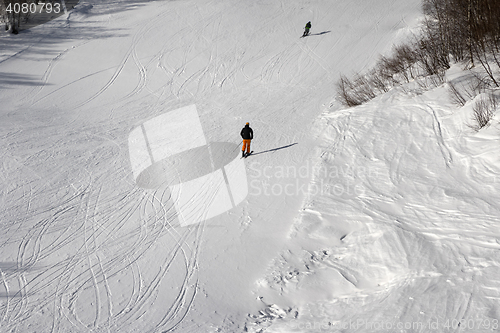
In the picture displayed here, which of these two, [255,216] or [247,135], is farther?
[247,135]

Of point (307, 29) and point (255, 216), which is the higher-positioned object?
point (307, 29)

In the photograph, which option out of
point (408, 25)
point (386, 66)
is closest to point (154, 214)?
point (386, 66)

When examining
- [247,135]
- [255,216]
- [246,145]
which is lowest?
[255,216]

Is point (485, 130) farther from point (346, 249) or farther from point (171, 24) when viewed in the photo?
point (171, 24)

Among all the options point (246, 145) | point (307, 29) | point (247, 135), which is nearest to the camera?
point (247, 135)

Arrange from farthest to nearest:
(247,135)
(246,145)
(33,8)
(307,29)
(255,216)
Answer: (33,8) → (307,29) → (246,145) → (247,135) → (255,216)

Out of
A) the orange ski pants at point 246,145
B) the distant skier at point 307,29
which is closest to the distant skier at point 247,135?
the orange ski pants at point 246,145

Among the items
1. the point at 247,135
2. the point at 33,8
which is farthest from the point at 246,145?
the point at 33,8

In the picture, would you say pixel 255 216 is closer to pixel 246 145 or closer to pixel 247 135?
pixel 247 135
